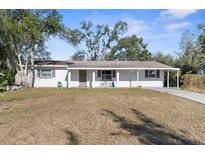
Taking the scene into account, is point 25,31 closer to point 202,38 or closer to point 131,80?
point 131,80

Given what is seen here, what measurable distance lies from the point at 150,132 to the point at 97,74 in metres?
24.8

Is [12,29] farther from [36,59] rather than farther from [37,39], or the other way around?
[36,59]

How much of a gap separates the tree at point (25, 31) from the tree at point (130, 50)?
2026 cm

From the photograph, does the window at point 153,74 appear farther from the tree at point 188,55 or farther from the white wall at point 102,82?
the tree at point 188,55

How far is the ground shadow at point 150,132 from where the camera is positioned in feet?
24.9

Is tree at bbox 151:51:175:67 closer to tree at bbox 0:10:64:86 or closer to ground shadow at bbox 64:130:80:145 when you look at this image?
tree at bbox 0:10:64:86

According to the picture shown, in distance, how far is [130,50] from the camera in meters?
51.2

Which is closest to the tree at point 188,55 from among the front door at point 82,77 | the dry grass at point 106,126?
the front door at point 82,77

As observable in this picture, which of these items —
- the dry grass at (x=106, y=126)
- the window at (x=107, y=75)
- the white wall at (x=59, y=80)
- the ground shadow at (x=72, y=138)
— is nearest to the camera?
the ground shadow at (x=72, y=138)

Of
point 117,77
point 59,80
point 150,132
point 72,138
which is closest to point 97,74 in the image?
point 117,77

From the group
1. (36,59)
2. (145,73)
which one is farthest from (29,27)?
(145,73)

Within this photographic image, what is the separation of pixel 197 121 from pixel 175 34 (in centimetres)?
4272

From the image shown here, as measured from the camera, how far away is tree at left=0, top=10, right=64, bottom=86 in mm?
26562
